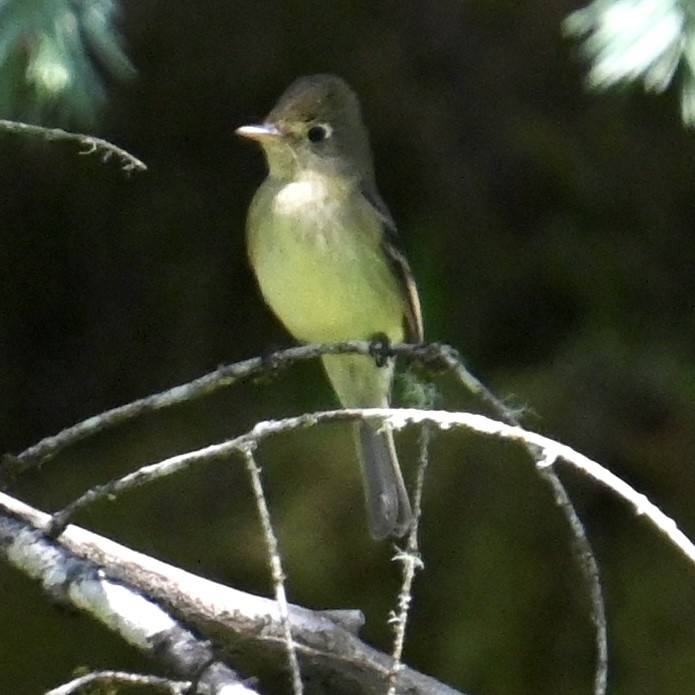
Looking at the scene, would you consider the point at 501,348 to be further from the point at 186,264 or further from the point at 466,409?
the point at 186,264

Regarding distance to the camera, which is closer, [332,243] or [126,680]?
[126,680]

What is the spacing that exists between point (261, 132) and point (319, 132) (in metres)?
0.15

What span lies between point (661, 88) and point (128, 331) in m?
1.66

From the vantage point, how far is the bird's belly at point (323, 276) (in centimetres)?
216

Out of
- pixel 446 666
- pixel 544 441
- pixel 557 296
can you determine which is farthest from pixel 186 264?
pixel 544 441

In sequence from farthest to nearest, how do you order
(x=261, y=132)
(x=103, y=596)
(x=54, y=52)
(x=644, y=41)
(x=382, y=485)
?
(x=382, y=485)
(x=261, y=132)
(x=103, y=596)
(x=54, y=52)
(x=644, y=41)

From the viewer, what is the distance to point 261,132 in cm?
209

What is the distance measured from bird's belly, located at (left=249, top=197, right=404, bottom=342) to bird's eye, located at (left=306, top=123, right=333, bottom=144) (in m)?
0.12

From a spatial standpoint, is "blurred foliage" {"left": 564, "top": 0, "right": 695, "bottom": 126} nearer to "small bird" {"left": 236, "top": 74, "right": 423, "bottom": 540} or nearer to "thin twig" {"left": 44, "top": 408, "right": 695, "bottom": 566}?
"thin twig" {"left": 44, "top": 408, "right": 695, "bottom": 566}

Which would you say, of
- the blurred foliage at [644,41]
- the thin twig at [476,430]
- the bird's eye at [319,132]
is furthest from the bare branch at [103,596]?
the bird's eye at [319,132]

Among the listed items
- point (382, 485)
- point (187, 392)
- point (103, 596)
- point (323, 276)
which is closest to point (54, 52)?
point (187, 392)

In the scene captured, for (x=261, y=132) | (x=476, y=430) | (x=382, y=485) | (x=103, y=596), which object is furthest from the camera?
(x=382, y=485)

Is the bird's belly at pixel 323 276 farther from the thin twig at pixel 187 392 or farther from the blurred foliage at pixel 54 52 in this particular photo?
the blurred foliage at pixel 54 52

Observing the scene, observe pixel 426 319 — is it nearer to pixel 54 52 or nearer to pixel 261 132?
pixel 261 132
